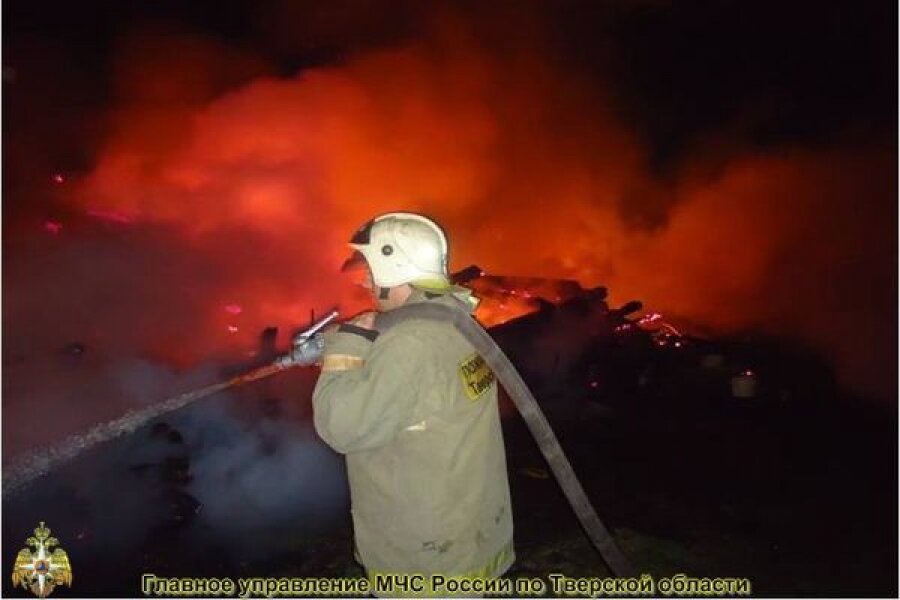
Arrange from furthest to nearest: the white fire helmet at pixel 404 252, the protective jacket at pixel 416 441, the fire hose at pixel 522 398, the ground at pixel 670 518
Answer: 1. the ground at pixel 670 518
2. the white fire helmet at pixel 404 252
3. the fire hose at pixel 522 398
4. the protective jacket at pixel 416 441

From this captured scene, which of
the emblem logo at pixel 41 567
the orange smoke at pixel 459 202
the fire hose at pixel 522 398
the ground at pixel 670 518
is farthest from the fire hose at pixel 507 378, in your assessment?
the orange smoke at pixel 459 202

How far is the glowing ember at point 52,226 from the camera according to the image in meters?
9.08

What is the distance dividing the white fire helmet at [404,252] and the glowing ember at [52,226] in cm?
847

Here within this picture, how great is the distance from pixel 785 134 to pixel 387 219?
12.0 m

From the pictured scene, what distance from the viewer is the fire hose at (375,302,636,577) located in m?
2.43

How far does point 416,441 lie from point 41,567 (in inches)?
160

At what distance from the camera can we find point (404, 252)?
2.62 metres

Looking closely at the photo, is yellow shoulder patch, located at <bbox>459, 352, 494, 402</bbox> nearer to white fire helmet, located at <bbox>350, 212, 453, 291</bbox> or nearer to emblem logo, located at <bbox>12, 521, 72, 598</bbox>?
white fire helmet, located at <bbox>350, 212, 453, 291</bbox>

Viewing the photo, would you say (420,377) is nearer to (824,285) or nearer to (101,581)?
(101,581)

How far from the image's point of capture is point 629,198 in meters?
13.1

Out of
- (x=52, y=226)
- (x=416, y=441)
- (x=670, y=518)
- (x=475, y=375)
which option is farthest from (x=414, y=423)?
(x=52, y=226)

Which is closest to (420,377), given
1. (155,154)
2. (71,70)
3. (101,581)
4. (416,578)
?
(416,578)

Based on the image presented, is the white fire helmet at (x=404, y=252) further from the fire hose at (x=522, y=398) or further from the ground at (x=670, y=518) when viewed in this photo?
the ground at (x=670, y=518)

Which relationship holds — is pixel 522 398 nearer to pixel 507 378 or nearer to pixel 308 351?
pixel 507 378
